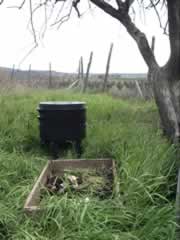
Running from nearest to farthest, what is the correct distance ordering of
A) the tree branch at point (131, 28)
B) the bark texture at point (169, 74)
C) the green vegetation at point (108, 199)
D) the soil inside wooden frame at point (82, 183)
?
the green vegetation at point (108, 199), the soil inside wooden frame at point (82, 183), the bark texture at point (169, 74), the tree branch at point (131, 28)

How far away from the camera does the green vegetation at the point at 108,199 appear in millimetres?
1977

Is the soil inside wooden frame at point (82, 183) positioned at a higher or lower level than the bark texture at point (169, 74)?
lower

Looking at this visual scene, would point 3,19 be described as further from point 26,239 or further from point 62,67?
point 62,67

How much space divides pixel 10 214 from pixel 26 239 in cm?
33

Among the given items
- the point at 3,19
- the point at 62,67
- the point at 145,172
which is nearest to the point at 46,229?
the point at 145,172

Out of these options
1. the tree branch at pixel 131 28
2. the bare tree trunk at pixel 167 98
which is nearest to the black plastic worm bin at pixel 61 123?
the bare tree trunk at pixel 167 98

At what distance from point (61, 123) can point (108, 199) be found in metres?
1.46

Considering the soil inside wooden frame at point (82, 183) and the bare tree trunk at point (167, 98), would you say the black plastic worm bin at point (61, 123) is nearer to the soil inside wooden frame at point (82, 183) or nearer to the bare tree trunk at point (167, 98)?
the soil inside wooden frame at point (82, 183)

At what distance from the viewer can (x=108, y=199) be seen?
235cm

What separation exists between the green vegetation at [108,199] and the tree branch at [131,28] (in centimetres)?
94

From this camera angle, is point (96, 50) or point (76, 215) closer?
point (76, 215)

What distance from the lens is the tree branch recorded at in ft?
13.2

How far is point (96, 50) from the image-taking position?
10.1 meters

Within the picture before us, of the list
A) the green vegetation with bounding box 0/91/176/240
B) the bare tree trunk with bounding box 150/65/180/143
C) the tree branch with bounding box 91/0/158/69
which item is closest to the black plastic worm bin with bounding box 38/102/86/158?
the green vegetation with bounding box 0/91/176/240
